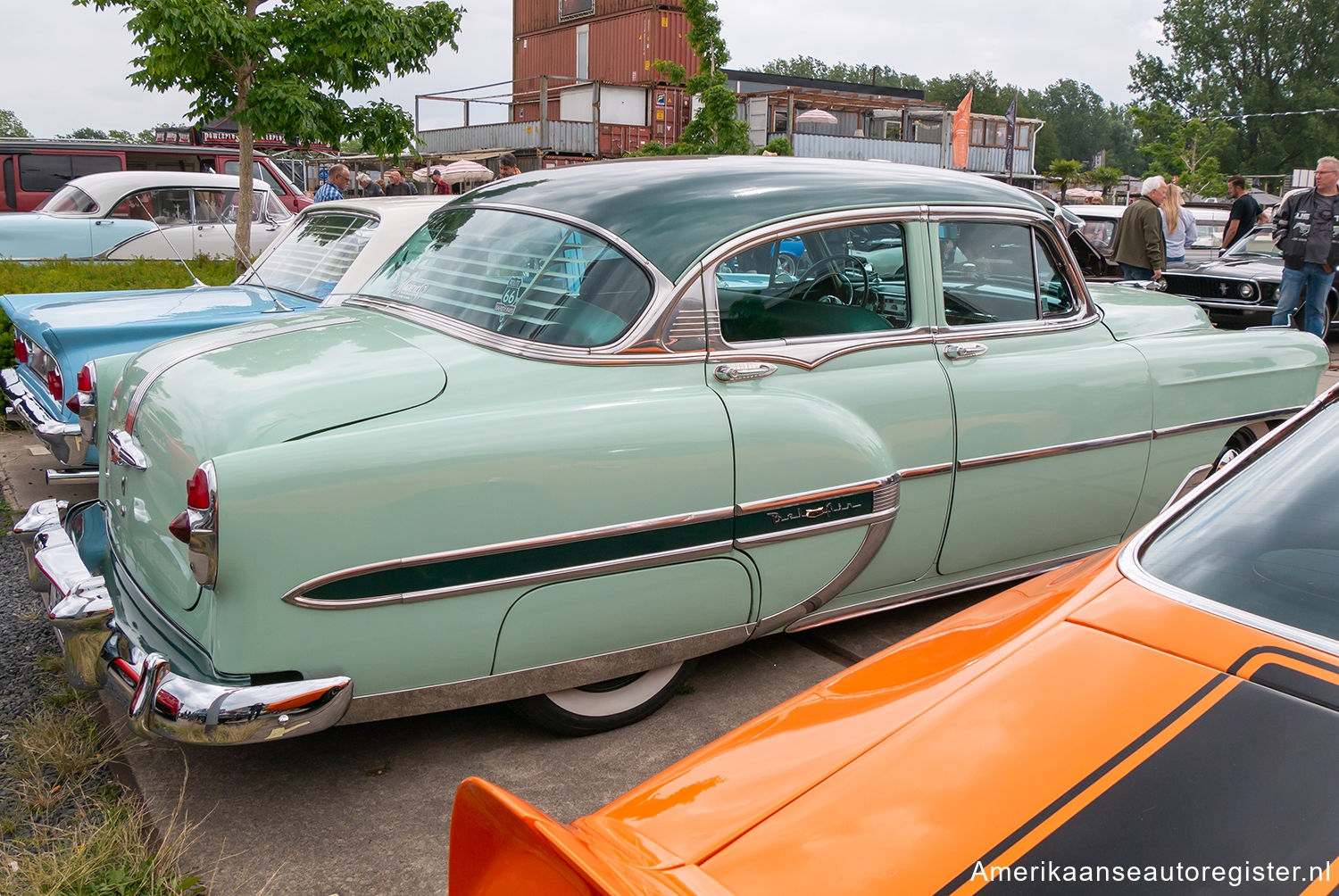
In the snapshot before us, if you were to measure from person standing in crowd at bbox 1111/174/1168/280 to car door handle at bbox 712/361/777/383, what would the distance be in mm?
7449

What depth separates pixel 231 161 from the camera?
1396cm

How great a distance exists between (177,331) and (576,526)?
2842 millimetres

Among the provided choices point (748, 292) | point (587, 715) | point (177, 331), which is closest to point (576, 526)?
point (587, 715)

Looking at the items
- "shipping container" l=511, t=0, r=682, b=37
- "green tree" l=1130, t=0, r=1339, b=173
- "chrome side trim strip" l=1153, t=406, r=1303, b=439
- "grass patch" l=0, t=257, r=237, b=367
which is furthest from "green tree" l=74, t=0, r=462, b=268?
"green tree" l=1130, t=0, r=1339, b=173

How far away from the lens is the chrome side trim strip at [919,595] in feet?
10.7

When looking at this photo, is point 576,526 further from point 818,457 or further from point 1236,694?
point 1236,694

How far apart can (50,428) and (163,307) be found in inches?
31.0

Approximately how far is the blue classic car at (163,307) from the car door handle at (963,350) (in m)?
2.83

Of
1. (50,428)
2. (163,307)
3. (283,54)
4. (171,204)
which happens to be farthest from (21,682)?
(171,204)

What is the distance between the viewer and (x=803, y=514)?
9.72 ft

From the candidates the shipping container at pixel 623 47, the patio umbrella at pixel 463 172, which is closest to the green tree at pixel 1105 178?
the shipping container at pixel 623 47

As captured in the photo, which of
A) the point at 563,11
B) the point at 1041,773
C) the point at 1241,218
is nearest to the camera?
the point at 1041,773

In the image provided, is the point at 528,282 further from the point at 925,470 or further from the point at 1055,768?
the point at 1055,768

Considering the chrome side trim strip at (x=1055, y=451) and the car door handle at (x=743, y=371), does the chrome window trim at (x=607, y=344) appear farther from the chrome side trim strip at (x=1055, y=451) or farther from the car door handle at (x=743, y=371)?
the chrome side trim strip at (x=1055, y=451)
